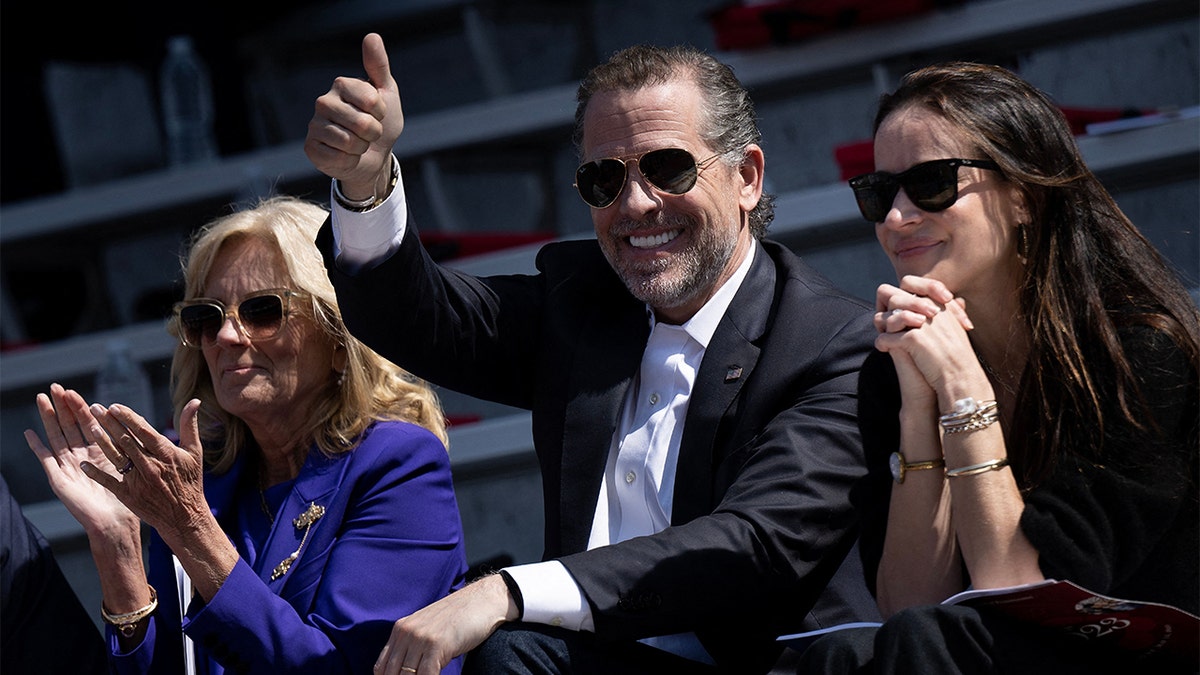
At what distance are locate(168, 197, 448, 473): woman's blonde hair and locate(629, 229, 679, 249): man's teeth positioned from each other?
1.93ft

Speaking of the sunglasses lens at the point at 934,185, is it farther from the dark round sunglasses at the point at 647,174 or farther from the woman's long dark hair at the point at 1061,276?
the dark round sunglasses at the point at 647,174

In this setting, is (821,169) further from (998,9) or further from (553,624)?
(553,624)

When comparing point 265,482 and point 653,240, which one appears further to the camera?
point 265,482

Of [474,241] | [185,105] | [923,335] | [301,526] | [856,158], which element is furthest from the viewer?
[185,105]

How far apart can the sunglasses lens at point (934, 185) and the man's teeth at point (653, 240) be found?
483 millimetres

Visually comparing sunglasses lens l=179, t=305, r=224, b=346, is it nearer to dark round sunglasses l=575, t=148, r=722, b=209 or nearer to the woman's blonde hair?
the woman's blonde hair

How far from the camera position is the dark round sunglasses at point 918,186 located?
6.78 feet

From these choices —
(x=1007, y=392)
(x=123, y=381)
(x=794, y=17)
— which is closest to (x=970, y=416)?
(x=1007, y=392)

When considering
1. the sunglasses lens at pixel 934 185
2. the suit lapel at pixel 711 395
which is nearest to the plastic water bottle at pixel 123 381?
the suit lapel at pixel 711 395

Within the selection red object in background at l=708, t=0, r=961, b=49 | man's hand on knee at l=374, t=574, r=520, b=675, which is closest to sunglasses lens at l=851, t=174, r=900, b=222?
man's hand on knee at l=374, t=574, r=520, b=675

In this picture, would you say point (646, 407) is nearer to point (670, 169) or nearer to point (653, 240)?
point (653, 240)

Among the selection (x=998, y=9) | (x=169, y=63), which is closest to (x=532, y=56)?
(x=169, y=63)

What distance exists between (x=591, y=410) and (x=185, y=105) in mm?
3033

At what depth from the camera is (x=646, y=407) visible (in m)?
2.40
